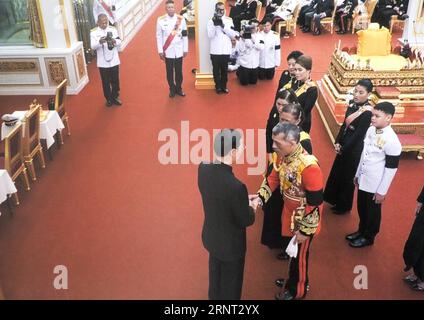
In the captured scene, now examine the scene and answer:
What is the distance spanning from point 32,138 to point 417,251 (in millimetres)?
4004

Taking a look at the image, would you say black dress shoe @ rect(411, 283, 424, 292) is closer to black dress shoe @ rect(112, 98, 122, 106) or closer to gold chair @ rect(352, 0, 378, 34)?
black dress shoe @ rect(112, 98, 122, 106)

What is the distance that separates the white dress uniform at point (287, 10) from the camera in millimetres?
10477

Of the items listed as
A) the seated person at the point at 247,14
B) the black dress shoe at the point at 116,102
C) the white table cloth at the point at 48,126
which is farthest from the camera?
the seated person at the point at 247,14

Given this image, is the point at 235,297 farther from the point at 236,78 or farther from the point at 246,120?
the point at 236,78

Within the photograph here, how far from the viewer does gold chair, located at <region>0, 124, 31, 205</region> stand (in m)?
4.38

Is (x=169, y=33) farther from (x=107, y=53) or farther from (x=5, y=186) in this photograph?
(x=5, y=186)

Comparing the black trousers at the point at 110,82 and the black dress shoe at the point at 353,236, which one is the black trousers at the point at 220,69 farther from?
the black dress shoe at the point at 353,236

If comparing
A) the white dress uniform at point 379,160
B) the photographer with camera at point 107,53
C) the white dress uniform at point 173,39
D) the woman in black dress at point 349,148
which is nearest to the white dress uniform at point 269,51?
the white dress uniform at point 173,39

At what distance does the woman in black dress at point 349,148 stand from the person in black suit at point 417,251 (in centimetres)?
73

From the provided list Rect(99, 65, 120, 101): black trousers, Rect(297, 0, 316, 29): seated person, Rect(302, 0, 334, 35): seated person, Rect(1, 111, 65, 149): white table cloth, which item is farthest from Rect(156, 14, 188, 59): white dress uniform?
Rect(297, 0, 316, 29): seated person

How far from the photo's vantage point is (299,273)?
10.4 ft

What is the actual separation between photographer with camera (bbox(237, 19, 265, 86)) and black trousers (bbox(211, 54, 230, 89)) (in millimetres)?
443

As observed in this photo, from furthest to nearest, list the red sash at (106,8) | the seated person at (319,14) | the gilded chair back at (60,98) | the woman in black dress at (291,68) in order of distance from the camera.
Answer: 1. the seated person at (319,14)
2. the red sash at (106,8)
3. the gilded chair back at (60,98)
4. the woman in black dress at (291,68)

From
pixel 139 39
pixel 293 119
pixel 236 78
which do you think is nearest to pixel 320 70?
pixel 236 78
